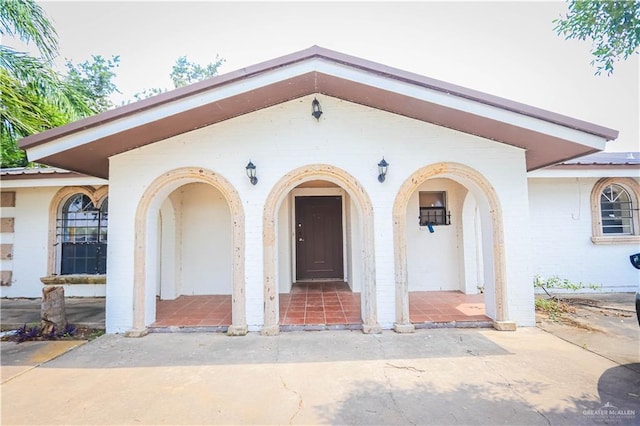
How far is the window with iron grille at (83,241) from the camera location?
7762 mm

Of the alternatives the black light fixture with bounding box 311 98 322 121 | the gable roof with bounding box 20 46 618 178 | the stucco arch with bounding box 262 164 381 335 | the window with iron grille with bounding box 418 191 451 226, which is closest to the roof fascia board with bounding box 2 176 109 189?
the gable roof with bounding box 20 46 618 178

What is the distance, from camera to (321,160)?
508 cm

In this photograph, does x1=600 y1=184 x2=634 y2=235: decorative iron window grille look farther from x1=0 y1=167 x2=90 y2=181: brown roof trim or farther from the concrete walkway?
x1=0 y1=167 x2=90 y2=181: brown roof trim

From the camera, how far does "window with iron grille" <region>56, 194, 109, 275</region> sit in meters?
7.76

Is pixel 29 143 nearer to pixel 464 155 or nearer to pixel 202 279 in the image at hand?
pixel 202 279

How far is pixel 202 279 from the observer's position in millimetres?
7352

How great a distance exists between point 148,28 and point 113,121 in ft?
15.3

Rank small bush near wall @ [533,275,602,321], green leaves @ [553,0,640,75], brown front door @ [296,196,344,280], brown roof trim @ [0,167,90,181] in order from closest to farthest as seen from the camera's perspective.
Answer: green leaves @ [553,0,640,75] < small bush near wall @ [533,275,602,321] < brown roof trim @ [0,167,90,181] < brown front door @ [296,196,344,280]

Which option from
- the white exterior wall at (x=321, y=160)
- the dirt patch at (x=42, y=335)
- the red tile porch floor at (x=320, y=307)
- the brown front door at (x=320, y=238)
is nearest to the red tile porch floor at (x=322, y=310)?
the red tile porch floor at (x=320, y=307)

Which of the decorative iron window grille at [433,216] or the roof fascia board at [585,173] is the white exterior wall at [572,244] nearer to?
the roof fascia board at [585,173]

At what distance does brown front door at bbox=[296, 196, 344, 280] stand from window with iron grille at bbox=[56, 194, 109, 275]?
5.33 m

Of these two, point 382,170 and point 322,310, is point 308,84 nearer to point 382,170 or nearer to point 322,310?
point 382,170

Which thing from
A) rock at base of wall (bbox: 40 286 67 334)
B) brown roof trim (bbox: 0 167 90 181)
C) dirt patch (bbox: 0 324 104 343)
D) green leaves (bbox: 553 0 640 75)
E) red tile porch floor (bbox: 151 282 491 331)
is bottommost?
dirt patch (bbox: 0 324 104 343)

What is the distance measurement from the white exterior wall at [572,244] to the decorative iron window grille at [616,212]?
45cm
